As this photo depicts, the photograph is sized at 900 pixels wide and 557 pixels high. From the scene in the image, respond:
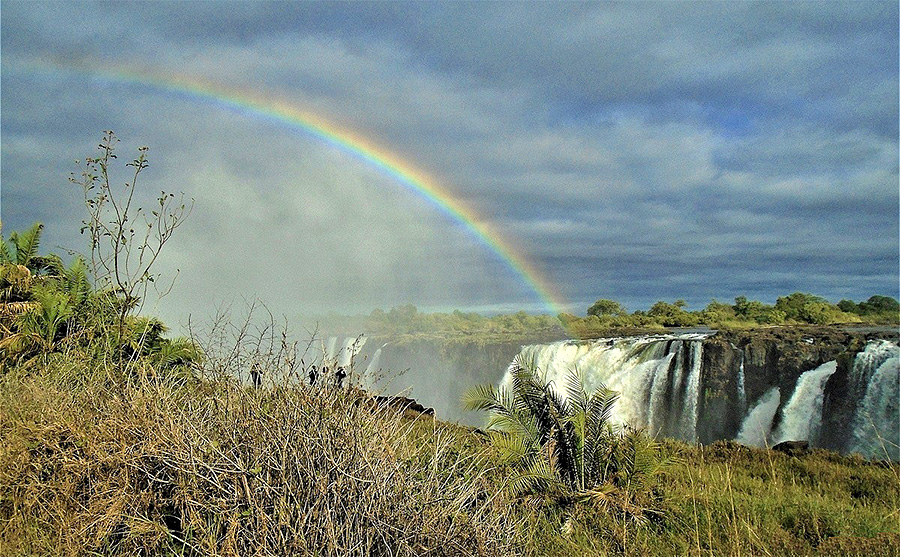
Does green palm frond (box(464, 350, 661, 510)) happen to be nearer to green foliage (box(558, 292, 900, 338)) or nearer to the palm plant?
the palm plant

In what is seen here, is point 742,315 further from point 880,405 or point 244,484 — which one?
point 244,484

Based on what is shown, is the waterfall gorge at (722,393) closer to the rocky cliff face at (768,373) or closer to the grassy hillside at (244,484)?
the rocky cliff face at (768,373)

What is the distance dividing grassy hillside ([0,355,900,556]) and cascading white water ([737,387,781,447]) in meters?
15.2

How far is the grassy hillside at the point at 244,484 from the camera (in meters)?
4.55

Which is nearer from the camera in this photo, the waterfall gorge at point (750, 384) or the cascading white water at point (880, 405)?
the cascading white water at point (880, 405)

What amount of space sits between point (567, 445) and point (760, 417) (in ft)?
48.9

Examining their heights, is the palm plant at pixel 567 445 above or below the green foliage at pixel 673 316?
below

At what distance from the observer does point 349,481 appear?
464cm

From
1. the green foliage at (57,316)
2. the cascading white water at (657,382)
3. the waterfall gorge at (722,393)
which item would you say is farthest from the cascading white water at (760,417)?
the green foliage at (57,316)

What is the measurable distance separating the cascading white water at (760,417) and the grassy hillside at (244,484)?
599 inches

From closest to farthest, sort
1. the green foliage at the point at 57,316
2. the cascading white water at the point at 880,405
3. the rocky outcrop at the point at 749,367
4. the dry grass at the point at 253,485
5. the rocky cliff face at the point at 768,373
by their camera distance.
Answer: the dry grass at the point at 253,485
the green foliage at the point at 57,316
the cascading white water at the point at 880,405
the rocky cliff face at the point at 768,373
the rocky outcrop at the point at 749,367

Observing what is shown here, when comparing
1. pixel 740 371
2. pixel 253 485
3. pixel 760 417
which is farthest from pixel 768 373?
pixel 253 485

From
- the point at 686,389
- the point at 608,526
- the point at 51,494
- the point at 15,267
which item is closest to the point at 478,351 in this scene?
the point at 686,389

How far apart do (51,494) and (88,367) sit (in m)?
1.52
